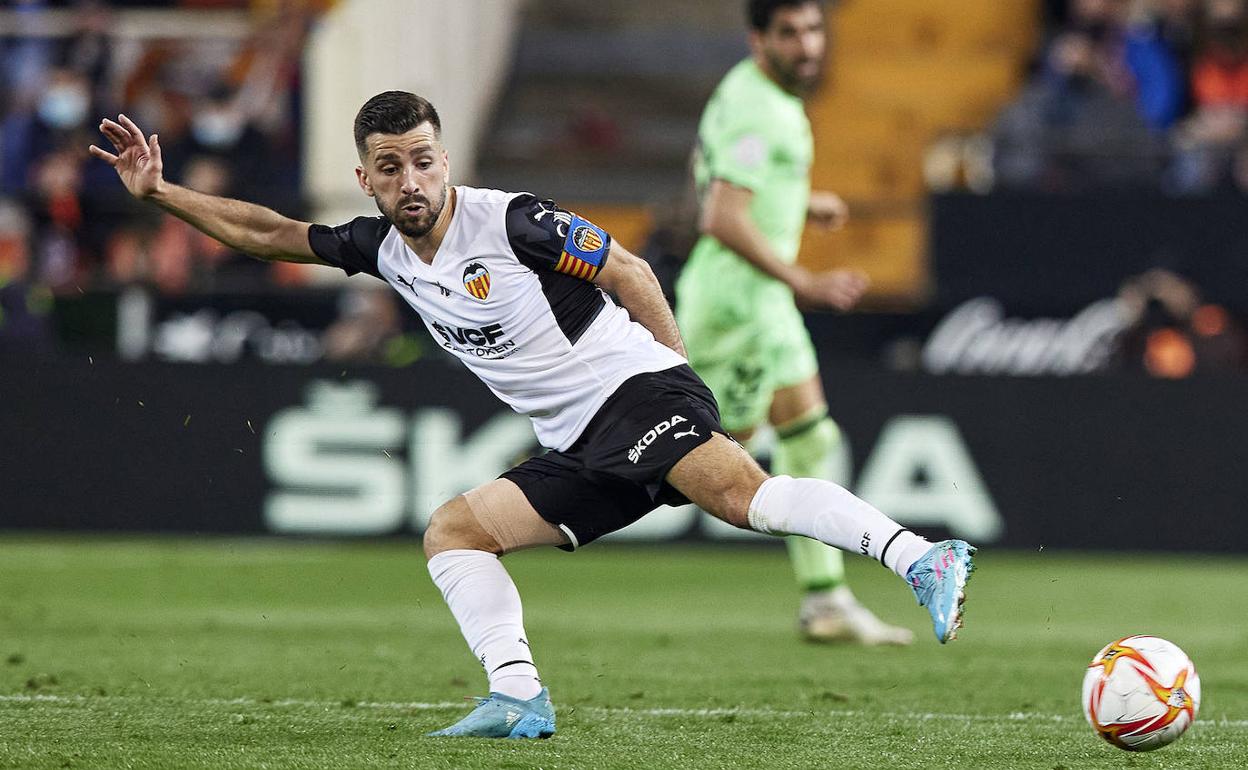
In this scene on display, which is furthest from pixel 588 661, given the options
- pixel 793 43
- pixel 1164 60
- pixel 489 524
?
pixel 1164 60

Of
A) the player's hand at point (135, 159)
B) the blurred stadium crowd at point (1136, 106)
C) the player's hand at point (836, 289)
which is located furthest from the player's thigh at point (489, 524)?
the blurred stadium crowd at point (1136, 106)

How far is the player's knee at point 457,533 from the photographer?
5.93m

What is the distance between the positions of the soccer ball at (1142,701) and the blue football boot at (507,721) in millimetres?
1488

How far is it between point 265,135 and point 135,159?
11.6 m

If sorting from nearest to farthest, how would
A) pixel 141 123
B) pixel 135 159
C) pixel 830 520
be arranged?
1. pixel 830 520
2. pixel 135 159
3. pixel 141 123

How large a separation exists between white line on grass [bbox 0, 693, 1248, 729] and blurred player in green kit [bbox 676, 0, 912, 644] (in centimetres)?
212

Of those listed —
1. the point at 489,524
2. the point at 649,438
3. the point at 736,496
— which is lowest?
the point at 489,524

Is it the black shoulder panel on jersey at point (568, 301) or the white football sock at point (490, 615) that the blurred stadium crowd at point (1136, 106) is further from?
the white football sock at point (490, 615)

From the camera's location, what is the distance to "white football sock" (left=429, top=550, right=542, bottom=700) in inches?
226

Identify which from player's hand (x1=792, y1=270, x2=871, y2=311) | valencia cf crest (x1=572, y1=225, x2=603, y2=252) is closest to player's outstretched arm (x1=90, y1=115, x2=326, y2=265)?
valencia cf crest (x1=572, y1=225, x2=603, y2=252)

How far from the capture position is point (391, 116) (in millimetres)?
5680

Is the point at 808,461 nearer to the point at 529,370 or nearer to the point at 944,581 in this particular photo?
the point at 529,370

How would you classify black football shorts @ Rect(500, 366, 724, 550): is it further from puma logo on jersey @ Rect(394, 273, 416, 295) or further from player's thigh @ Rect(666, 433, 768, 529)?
puma logo on jersey @ Rect(394, 273, 416, 295)

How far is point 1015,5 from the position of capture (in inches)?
759
